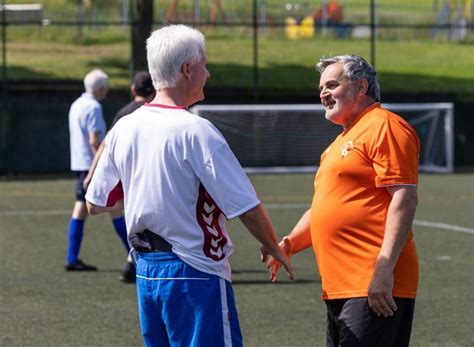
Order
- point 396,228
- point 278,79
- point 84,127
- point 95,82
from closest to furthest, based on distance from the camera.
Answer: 1. point 396,228
2. point 95,82
3. point 84,127
4. point 278,79

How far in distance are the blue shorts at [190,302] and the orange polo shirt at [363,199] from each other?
24.2 inches

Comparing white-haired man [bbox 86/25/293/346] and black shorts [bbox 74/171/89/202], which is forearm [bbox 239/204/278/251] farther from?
black shorts [bbox 74/171/89/202]

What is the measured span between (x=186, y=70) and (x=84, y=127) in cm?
697

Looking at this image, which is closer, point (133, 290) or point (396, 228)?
point (396, 228)

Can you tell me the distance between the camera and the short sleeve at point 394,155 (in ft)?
15.3

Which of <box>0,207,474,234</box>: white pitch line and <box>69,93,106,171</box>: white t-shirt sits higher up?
<box>69,93,106,171</box>: white t-shirt

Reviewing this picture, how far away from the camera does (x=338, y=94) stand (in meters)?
4.91

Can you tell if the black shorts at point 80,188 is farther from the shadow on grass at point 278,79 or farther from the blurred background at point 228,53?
the shadow on grass at point 278,79

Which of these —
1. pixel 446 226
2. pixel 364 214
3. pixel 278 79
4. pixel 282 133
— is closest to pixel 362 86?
pixel 364 214

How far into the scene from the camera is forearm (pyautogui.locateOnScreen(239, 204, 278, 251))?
14.3ft

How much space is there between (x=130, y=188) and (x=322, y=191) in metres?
0.91

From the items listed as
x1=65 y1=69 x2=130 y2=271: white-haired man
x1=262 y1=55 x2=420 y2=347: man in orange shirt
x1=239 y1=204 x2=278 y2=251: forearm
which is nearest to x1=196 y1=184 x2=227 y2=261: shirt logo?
x1=239 y1=204 x2=278 y2=251: forearm

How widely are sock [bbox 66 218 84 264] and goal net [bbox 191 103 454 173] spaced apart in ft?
37.6

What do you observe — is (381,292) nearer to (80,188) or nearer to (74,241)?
(74,241)
